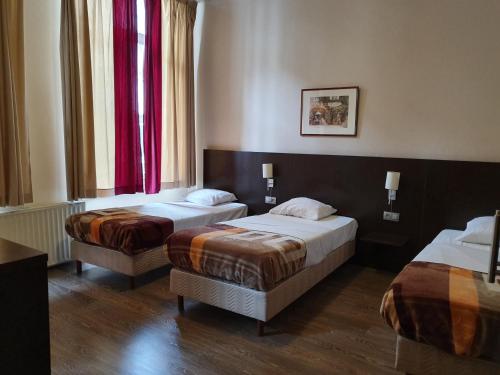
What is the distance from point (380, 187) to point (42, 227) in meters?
3.40

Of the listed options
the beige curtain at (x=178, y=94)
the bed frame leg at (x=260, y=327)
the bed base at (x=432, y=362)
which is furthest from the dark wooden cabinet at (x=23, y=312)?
the beige curtain at (x=178, y=94)

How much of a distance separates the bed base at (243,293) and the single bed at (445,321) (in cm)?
77

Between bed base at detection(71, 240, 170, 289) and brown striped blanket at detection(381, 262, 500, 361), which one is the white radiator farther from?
brown striped blanket at detection(381, 262, 500, 361)

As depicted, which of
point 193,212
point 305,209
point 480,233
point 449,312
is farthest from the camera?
point 193,212

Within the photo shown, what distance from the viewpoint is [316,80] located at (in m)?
4.14

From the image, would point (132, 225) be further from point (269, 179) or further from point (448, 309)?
point (448, 309)

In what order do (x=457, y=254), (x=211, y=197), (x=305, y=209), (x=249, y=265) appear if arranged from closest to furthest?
(x=249, y=265) → (x=457, y=254) → (x=305, y=209) → (x=211, y=197)

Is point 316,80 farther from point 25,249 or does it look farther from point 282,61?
point 25,249

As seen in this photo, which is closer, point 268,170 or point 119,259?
point 119,259

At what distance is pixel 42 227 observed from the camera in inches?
140

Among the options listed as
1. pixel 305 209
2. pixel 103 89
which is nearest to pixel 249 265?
pixel 305 209

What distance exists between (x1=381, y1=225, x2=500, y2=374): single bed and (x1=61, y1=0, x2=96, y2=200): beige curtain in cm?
310

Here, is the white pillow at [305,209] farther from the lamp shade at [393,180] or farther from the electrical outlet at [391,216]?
the lamp shade at [393,180]

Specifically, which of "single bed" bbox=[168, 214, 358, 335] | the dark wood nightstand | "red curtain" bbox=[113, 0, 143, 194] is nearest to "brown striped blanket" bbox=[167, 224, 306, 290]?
"single bed" bbox=[168, 214, 358, 335]
